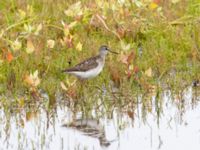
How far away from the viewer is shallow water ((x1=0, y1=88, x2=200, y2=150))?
8781 millimetres

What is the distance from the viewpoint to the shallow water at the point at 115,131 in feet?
28.8

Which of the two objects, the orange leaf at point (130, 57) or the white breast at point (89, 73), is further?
the white breast at point (89, 73)

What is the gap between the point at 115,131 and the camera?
9.27 m

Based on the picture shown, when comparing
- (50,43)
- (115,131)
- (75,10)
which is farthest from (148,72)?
(115,131)

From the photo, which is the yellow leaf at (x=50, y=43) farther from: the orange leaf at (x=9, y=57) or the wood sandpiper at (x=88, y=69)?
the orange leaf at (x=9, y=57)

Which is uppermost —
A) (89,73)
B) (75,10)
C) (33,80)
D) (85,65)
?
(75,10)

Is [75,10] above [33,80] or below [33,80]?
above

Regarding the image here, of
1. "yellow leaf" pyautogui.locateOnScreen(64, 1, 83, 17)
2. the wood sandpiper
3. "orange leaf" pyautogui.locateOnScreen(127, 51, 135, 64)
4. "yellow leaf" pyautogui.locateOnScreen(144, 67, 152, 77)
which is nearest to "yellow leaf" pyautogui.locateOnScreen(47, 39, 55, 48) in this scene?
the wood sandpiper

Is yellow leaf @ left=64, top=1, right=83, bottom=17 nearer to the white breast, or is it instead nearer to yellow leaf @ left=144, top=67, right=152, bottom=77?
the white breast

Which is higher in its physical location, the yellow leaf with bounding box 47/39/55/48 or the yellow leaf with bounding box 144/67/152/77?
the yellow leaf with bounding box 47/39/55/48

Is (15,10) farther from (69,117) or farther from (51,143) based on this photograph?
(51,143)

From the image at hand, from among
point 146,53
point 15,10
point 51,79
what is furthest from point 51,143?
point 15,10

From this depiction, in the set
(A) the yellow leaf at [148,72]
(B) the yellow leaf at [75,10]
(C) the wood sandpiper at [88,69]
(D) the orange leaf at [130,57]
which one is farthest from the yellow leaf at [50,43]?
(A) the yellow leaf at [148,72]

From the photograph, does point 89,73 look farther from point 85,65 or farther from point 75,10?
point 75,10
